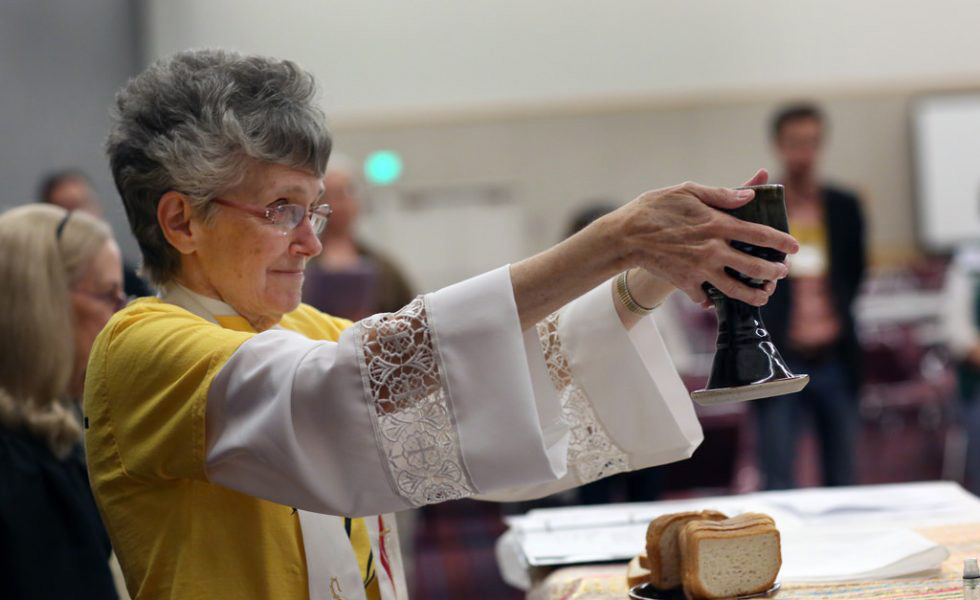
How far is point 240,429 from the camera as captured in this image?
1.31 metres

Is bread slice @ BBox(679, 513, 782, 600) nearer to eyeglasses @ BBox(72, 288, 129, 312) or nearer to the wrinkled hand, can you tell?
the wrinkled hand

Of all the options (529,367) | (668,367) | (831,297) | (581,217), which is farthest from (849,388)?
(529,367)

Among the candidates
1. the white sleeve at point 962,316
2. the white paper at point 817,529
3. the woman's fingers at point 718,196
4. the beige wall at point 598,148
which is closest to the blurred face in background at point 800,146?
the white sleeve at point 962,316

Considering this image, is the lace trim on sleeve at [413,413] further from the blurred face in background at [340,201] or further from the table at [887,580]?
the blurred face in background at [340,201]

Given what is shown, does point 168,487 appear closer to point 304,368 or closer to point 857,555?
point 304,368

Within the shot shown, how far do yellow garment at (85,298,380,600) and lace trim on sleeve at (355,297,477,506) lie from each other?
7.9 inches

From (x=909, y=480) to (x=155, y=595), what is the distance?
5.77 metres

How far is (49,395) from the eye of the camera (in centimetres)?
225

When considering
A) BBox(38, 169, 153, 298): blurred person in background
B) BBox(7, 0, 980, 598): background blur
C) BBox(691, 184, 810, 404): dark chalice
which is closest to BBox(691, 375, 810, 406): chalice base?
BBox(691, 184, 810, 404): dark chalice

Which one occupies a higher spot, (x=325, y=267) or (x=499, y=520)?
(x=325, y=267)

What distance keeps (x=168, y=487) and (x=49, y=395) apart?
2.85ft

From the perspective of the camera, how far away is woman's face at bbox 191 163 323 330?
1556 millimetres

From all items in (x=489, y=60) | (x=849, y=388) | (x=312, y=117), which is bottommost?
(x=849, y=388)

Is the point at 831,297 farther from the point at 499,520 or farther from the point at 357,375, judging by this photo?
the point at 357,375
